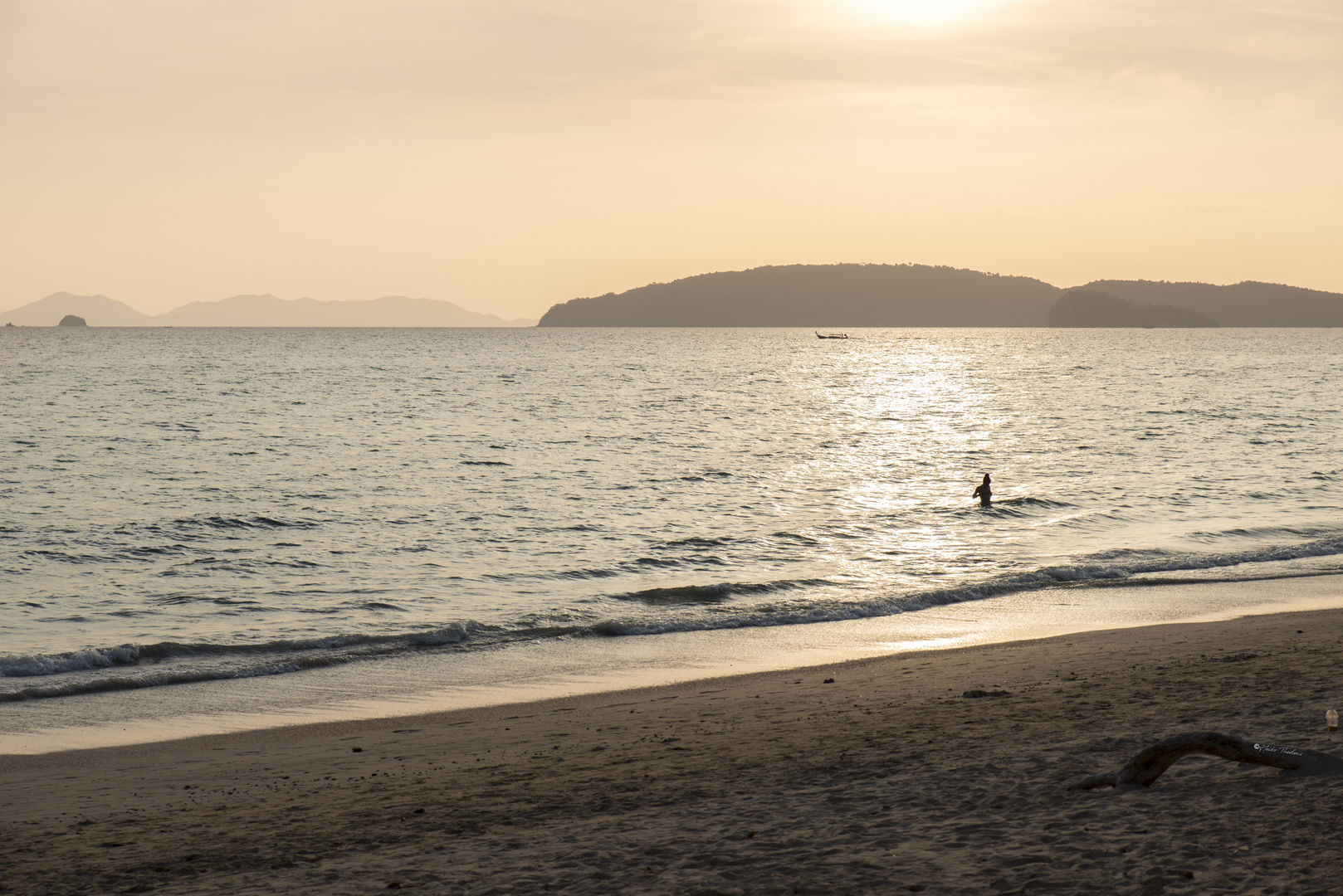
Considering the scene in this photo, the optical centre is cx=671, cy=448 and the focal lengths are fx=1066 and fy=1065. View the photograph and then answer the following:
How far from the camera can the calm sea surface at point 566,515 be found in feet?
60.4

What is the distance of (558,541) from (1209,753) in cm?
1946

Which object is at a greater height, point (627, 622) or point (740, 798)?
point (740, 798)

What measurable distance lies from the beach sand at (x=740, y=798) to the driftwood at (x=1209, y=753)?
155mm

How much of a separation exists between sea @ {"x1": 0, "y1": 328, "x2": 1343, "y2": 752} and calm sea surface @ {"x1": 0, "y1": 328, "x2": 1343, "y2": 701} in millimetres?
135

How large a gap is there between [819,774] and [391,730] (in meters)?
5.09

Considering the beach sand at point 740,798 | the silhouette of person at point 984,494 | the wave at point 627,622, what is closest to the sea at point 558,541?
the wave at point 627,622

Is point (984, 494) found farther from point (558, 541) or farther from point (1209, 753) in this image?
point (1209, 753)

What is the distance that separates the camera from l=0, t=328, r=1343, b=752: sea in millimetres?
15484

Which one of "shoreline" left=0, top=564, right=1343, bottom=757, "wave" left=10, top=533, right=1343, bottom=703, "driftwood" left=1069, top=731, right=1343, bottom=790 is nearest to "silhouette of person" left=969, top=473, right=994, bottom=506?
"wave" left=10, top=533, right=1343, bottom=703

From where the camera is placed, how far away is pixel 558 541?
2645 centimetres

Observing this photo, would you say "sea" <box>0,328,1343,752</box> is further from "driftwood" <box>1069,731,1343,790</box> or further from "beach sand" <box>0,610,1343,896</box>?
"driftwood" <box>1069,731,1343,790</box>

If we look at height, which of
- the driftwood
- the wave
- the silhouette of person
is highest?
the driftwood

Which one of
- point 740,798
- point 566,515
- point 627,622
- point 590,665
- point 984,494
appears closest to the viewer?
point 740,798

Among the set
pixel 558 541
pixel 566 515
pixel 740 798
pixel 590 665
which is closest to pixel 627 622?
pixel 590 665
